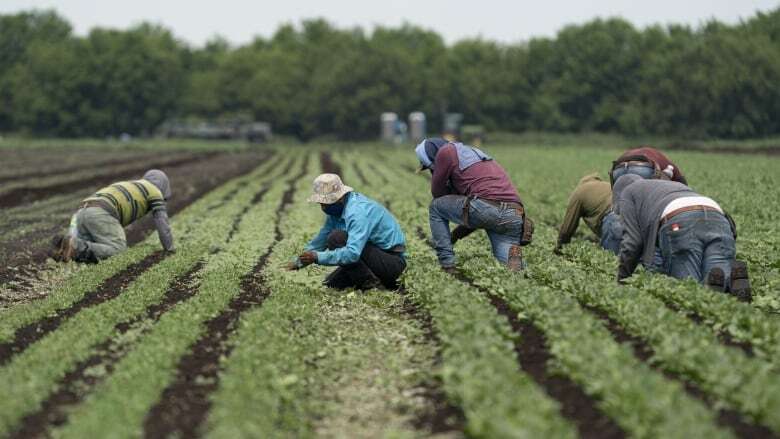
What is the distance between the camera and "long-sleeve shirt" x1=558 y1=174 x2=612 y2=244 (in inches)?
533

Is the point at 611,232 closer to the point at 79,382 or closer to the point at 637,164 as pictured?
A: the point at 637,164

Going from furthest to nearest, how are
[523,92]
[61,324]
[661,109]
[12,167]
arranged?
[523,92] → [661,109] → [12,167] → [61,324]

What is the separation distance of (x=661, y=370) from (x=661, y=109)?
72.1 meters

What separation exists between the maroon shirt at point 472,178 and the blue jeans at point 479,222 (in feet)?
0.45

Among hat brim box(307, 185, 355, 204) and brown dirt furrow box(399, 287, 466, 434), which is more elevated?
hat brim box(307, 185, 355, 204)

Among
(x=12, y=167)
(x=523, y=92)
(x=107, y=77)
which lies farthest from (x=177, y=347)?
(x=107, y=77)

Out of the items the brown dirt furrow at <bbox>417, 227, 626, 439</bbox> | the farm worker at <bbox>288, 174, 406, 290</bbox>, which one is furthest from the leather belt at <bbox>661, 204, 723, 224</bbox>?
the farm worker at <bbox>288, 174, 406, 290</bbox>

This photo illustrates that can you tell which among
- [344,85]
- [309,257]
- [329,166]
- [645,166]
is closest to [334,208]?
[309,257]

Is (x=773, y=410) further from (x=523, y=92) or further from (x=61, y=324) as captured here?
(x=523, y=92)

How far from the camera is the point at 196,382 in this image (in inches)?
291

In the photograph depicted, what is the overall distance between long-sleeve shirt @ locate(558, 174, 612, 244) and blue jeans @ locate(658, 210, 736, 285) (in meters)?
3.26

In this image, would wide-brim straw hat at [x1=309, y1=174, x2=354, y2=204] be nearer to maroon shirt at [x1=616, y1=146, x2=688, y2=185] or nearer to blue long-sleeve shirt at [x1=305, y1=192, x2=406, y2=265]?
blue long-sleeve shirt at [x1=305, y1=192, x2=406, y2=265]

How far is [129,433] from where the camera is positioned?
5.99 meters

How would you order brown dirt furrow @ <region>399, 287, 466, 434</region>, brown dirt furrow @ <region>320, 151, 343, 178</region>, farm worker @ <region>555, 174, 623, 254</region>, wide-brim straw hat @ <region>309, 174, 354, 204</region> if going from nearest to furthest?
brown dirt furrow @ <region>399, 287, 466, 434</region>, wide-brim straw hat @ <region>309, 174, 354, 204</region>, farm worker @ <region>555, 174, 623, 254</region>, brown dirt furrow @ <region>320, 151, 343, 178</region>
